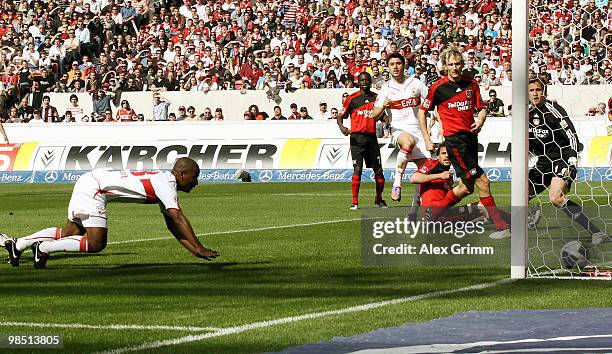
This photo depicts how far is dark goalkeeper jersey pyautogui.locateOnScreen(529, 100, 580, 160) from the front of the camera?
12828mm

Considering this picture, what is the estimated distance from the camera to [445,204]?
52.6 ft

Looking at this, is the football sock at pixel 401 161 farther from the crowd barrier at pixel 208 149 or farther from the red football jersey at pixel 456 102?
the crowd barrier at pixel 208 149

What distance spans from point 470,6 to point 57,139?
1147 centimetres

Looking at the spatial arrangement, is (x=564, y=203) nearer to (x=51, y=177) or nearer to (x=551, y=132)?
(x=551, y=132)

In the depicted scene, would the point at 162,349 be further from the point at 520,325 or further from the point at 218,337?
the point at 520,325

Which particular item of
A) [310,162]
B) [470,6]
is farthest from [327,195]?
[470,6]

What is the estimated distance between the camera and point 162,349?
275 inches

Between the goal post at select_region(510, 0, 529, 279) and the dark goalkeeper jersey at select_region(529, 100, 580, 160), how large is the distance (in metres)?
2.29

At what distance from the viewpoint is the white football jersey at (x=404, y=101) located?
19.1m

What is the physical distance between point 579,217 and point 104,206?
201 inches

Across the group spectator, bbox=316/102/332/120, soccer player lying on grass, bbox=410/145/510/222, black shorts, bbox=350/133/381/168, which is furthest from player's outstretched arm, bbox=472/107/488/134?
spectator, bbox=316/102/332/120

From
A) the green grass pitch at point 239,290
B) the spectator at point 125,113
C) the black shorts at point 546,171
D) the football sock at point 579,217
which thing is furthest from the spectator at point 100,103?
the black shorts at point 546,171

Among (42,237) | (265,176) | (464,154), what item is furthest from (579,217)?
(265,176)

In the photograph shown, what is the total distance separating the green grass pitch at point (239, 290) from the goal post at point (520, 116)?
2.04ft
